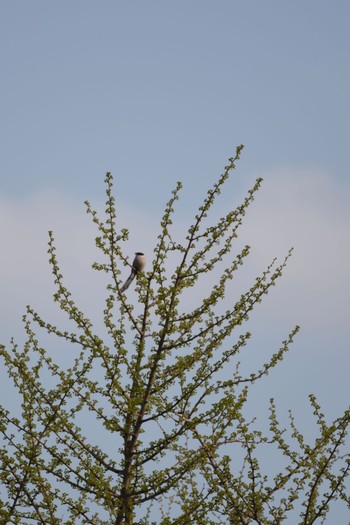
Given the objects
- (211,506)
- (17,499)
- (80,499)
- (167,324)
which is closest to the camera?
(211,506)

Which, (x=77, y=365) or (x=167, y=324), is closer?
(x=167, y=324)

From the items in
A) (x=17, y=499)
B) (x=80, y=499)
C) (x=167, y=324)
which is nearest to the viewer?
(x=167, y=324)

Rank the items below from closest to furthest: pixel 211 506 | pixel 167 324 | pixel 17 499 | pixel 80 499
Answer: pixel 211 506, pixel 167 324, pixel 17 499, pixel 80 499

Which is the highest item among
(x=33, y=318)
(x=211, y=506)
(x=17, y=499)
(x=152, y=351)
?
(x=33, y=318)

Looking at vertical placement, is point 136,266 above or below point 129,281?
above

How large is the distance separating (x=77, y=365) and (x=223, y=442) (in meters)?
2.11

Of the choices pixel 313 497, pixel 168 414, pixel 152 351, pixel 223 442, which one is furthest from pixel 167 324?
pixel 313 497

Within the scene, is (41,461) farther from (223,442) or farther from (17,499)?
(223,442)

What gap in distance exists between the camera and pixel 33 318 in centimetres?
777

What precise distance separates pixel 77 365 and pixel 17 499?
1758 millimetres

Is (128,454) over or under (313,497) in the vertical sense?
over

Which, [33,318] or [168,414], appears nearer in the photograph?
[168,414]

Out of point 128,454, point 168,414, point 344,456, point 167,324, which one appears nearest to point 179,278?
point 167,324

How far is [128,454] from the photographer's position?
282 inches
